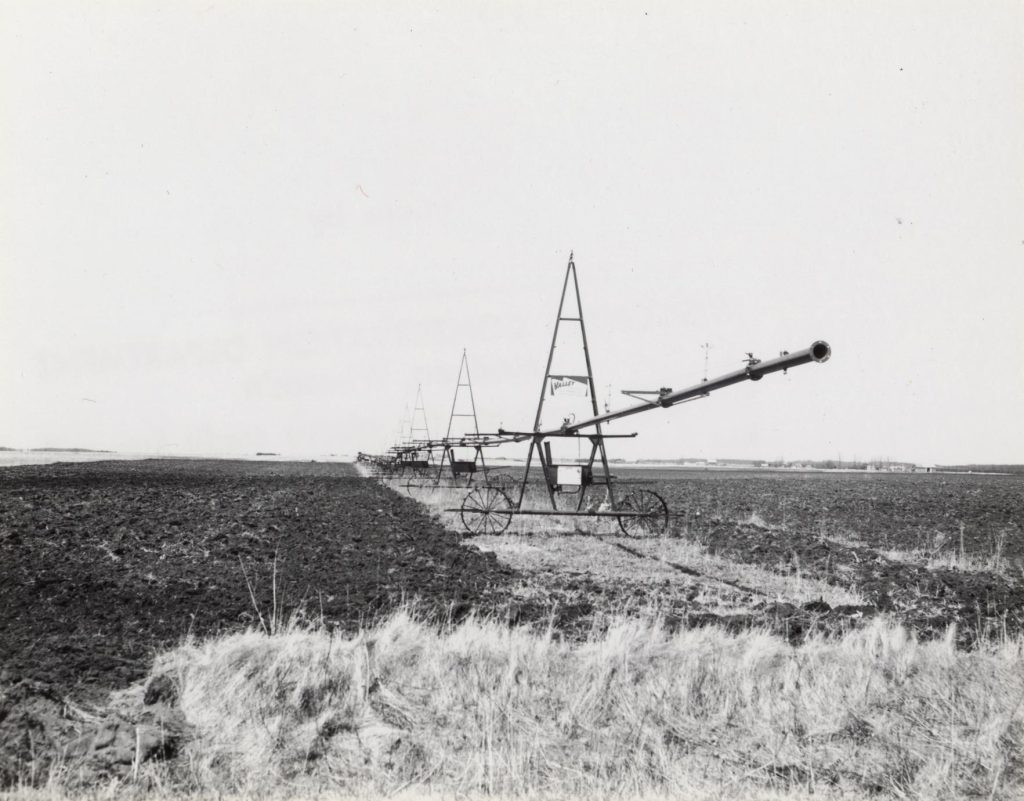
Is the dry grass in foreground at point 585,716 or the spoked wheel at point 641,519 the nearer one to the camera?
the dry grass in foreground at point 585,716

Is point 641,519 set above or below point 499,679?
above

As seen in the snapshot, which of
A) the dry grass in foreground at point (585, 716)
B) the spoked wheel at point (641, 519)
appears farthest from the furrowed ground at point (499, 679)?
the spoked wheel at point (641, 519)

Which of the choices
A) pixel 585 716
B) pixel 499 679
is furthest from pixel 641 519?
pixel 585 716

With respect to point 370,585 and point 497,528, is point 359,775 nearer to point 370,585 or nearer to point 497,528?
point 370,585

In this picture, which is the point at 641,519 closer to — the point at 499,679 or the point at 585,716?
the point at 499,679

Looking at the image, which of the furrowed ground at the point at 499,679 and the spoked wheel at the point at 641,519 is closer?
the furrowed ground at the point at 499,679

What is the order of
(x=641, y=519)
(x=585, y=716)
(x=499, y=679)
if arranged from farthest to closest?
(x=641, y=519) < (x=499, y=679) < (x=585, y=716)

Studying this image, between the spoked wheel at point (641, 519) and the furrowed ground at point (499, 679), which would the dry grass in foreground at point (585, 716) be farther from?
the spoked wheel at point (641, 519)

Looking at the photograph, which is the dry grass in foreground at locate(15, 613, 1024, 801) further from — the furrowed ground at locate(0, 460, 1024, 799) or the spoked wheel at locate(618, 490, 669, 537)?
the spoked wheel at locate(618, 490, 669, 537)

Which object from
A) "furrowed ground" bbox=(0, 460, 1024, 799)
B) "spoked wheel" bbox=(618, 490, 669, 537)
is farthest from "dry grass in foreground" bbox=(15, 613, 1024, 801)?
"spoked wheel" bbox=(618, 490, 669, 537)
